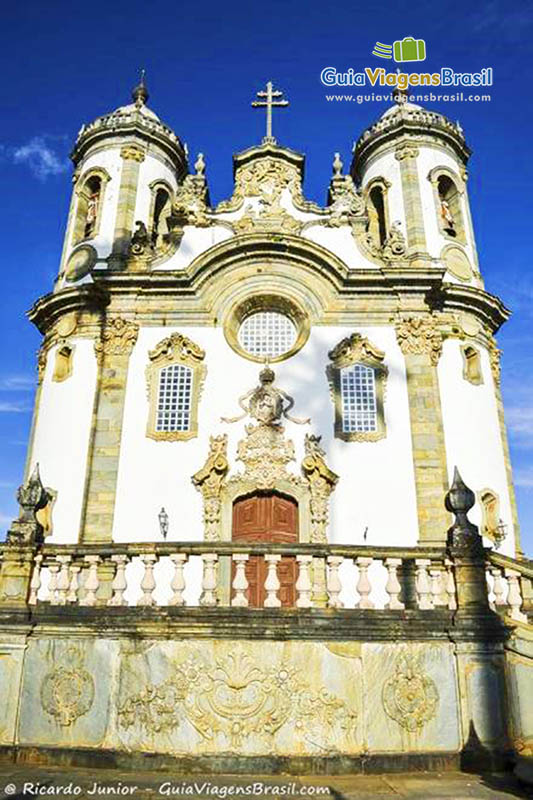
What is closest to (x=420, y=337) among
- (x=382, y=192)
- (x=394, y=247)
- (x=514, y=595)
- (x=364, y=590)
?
(x=394, y=247)

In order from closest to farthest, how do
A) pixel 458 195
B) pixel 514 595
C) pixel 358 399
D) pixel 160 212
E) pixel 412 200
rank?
pixel 514 595 < pixel 358 399 < pixel 412 200 < pixel 458 195 < pixel 160 212

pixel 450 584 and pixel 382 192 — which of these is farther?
pixel 382 192

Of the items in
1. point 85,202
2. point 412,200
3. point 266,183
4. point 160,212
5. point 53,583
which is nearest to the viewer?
point 53,583

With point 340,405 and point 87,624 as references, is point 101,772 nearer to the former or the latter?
point 87,624

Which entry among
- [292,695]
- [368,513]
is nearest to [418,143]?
[368,513]

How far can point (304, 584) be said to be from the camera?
297 inches

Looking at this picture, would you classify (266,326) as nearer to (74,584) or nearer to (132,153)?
(132,153)

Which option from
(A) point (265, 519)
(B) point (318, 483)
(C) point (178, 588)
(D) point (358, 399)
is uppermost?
(D) point (358, 399)

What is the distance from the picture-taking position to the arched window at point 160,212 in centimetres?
1903

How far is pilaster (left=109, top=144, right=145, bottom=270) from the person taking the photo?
17.6 m

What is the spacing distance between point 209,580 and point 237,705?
1.36 m

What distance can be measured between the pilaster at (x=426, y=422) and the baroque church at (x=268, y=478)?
2.2 inches

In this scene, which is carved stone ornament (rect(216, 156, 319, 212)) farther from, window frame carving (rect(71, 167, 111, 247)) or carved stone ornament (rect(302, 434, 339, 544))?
carved stone ornament (rect(302, 434, 339, 544))

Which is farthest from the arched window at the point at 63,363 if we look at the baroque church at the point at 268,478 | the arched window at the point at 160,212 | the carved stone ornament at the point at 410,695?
the carved stone ornament at the point at 410,695
